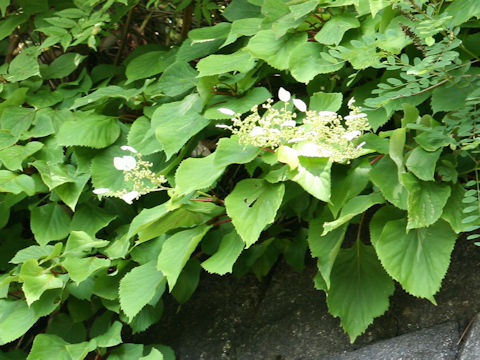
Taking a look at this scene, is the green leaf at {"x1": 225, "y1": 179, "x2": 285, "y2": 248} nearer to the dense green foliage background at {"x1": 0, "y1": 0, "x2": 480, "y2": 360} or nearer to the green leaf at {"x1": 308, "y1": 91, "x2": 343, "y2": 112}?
the dense green foliage background at {"x1": 0, "y1": 0, "x2": 480, "y2": 360}

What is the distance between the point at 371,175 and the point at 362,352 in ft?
2.01

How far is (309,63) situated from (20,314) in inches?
53.6

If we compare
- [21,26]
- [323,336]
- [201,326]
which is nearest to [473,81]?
[323,336]

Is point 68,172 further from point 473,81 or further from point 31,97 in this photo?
point 473,81

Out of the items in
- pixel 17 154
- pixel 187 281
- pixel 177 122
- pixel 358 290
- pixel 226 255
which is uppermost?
pixel 177 122

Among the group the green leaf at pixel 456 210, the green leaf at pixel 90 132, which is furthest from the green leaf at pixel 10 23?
the green leaf at pixel 456 210

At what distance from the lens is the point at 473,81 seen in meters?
2.04

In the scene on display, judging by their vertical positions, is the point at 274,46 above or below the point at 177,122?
above

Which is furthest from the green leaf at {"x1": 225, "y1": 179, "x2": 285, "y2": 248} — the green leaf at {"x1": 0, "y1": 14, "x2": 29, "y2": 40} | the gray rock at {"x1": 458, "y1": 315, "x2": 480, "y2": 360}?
the green leaf at {"x1": 0, "y1": 14, "x2": 29, "y2": 40}

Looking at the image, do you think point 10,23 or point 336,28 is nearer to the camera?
point 336,28

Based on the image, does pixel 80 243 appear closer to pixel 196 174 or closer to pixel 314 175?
pixel 196 174

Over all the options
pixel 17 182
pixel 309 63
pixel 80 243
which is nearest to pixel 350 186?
pixel 309 63

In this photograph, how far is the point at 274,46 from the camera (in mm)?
2355

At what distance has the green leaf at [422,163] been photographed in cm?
195
